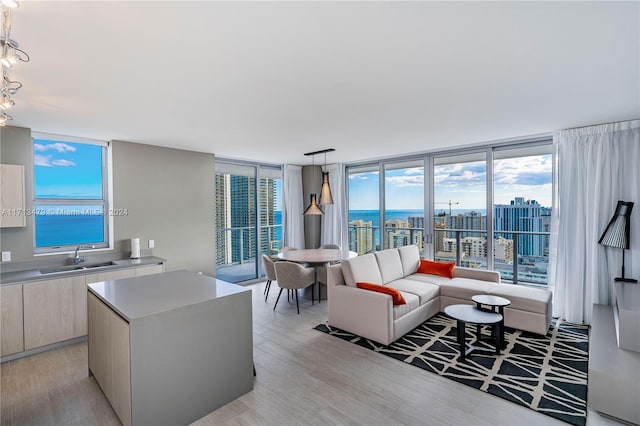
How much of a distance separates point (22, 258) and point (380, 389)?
14.3 feet

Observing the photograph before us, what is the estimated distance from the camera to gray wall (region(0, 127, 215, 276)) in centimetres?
362

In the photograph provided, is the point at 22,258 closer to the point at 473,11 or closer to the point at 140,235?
the point at 140,235

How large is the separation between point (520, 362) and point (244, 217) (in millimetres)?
5144

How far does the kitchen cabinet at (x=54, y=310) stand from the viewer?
3227 mm

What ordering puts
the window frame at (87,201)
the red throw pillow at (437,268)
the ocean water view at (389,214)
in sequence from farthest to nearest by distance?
1. the ocean water view at (389,214)
2. the red throw pillow at (437,268)
3. the window frame at (87,201)

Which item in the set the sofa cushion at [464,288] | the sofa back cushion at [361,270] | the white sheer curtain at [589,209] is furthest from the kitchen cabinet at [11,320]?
the white sheer curtain at [589,209]

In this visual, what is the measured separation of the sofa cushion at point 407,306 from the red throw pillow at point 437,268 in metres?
1.21

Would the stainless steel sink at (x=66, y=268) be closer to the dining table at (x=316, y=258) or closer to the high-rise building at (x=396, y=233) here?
the dining table at (x=316, y=258)

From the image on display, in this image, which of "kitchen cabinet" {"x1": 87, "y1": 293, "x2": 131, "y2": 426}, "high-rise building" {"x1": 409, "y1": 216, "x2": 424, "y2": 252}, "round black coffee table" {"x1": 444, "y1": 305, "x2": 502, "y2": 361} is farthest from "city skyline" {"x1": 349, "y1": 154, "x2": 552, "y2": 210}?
"kitchen cabinet" {"x1": 87, "y1": 293, "x2": 131, "y2": 426}

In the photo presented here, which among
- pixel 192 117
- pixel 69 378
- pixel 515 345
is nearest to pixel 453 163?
pixel 515 345

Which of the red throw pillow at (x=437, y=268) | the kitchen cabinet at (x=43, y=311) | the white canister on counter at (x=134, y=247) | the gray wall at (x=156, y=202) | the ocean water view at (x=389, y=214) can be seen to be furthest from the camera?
the ocean water view at (x=389, y=214)

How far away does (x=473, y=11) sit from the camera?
5.19ft

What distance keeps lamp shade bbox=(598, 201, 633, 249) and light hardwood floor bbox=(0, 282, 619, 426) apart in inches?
89.6

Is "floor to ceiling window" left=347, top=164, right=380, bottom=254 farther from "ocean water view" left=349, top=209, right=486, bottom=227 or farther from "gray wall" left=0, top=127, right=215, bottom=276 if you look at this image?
"gray wall" left=0, top=127, right=215, bottom=276
